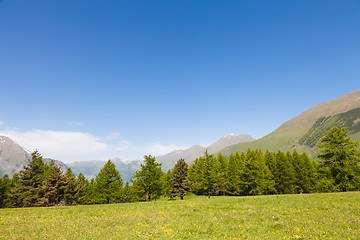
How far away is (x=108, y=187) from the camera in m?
52.4

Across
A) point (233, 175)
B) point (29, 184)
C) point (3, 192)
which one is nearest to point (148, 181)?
point (233, 175)

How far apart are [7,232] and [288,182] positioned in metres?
71.0

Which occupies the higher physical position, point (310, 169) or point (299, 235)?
point (299, 235)

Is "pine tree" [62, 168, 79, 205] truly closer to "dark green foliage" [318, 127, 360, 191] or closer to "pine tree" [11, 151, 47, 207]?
"pine tree" [11, 151, 47, 207]

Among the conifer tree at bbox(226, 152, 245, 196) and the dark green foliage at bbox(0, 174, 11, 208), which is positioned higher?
the dark green foliage at bbox(0, 174, 11, 208)

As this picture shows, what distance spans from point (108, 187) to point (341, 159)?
Answer: 61.3m

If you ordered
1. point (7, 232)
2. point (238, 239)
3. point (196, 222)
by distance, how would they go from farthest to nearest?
1. point (196, 222)
2. point (7, 232)
3. point (238, 239)

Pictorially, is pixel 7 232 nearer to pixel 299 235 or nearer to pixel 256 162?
pixel 299 235

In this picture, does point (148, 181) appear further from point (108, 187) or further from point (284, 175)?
point (284, 175)

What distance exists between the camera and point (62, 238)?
1041 cm

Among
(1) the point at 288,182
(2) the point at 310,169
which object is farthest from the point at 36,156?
(2) the point at 310,169

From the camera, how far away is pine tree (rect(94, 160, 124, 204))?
5117cm

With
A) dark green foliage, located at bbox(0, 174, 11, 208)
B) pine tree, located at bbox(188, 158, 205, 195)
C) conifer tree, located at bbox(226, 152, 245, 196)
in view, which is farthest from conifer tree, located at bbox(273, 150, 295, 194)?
dark green foliage, located at bbox(0, 174, 11, 208)

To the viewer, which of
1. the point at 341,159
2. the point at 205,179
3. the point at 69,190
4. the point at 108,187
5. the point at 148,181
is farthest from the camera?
the point at 69,190
